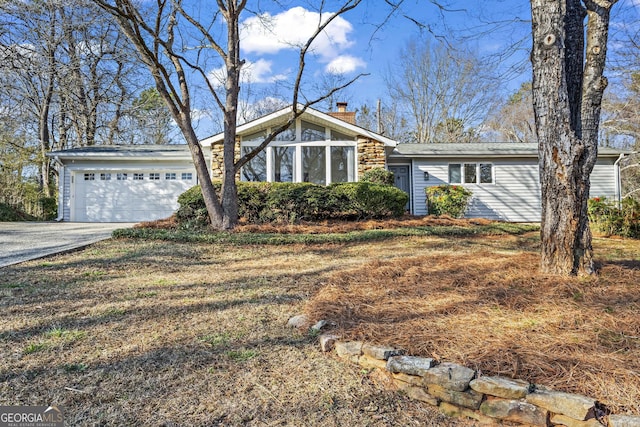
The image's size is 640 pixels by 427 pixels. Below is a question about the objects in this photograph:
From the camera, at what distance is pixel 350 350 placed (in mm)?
2332

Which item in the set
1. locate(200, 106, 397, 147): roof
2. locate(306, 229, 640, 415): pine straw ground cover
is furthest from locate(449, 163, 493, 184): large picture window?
locate(306, 229, 640, 415): pine straw ground cover

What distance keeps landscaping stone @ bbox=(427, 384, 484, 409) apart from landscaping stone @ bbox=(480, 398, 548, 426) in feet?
0.12

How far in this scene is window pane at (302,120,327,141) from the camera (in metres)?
11.9

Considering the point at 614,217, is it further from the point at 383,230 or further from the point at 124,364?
the point at 124,364

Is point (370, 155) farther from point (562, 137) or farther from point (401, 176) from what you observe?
point (562, 137)

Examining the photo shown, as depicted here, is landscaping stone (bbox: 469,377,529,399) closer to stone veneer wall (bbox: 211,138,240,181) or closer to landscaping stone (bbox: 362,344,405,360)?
landscaping stone (bbox: 362,344,405,360)

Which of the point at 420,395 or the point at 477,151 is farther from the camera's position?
the point at 477,151

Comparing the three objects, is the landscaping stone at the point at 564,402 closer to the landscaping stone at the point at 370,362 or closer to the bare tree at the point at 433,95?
the landscaping stone at the point at 370,362

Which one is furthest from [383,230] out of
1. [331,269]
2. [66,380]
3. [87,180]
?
[87,180]

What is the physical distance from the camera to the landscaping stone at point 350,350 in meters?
2.30

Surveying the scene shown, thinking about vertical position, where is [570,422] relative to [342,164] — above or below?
below

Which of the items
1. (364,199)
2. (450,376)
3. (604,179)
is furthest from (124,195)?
Result: (604,179)

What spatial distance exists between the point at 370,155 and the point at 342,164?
0.96 metres

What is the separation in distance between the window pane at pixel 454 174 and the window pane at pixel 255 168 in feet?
22.0
